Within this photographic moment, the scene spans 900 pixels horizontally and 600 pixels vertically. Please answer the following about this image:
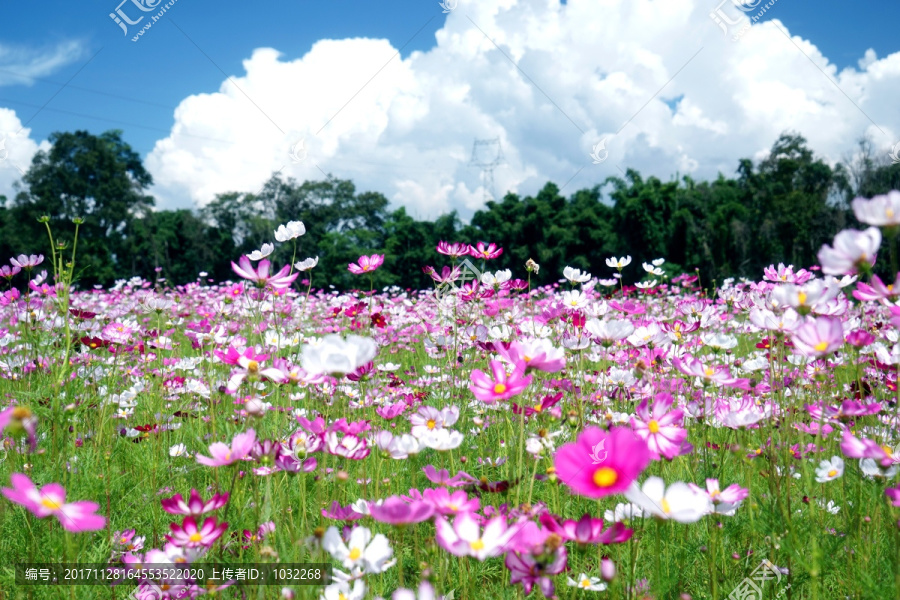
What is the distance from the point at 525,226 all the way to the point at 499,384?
907 inches

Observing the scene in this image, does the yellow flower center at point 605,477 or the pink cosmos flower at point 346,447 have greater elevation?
the pink cosmos flower at point 346,447

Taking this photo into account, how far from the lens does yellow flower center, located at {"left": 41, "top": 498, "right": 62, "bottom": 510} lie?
2.05 feet

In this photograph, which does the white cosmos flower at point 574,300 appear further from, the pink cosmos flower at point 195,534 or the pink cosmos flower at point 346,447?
the pink cosmos flower at point 195,534

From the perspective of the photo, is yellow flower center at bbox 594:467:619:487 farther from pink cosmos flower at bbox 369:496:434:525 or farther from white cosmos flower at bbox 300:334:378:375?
white cosmos flower at bbox 300:334:378:375

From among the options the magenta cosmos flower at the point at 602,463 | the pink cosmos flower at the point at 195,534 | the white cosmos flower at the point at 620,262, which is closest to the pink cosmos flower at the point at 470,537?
the magenta cosmos flower at the point at 602,463

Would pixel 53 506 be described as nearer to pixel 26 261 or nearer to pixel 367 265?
pixel 367 265

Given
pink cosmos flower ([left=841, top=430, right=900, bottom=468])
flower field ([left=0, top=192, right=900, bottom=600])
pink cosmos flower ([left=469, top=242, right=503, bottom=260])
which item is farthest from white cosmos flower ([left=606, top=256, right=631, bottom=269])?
pink cosmos flower ([left=841, top=430, right=900, bottom=468])

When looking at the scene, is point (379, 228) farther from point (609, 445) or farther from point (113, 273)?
point (609, 445)

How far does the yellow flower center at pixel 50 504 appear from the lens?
624 mm

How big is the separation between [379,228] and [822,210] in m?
20.3

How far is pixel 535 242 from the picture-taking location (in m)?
23.2

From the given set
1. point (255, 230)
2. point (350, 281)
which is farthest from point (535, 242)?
point (255, 230)

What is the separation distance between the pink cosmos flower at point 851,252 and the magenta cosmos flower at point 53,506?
941 mm

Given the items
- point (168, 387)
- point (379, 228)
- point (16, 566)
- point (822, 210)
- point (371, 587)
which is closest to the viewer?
point (371, 587)
